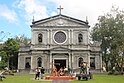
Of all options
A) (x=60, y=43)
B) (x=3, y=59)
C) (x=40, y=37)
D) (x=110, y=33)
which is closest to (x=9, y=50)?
(x=3, y=59)

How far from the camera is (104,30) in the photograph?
173 ft

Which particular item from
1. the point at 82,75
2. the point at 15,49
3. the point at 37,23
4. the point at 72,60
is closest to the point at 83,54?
the point at 72,60

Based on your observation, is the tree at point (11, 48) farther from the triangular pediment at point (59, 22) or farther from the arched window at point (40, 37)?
the triangular pediment at point (59, 22)

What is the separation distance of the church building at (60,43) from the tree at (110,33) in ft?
12.5

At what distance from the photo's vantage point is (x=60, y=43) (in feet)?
160

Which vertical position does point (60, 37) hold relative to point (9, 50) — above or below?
above

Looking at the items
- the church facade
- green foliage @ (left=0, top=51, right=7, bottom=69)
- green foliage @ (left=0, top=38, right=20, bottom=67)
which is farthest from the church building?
green foliage @ (left=0, top=38, right=20, bottom=67)

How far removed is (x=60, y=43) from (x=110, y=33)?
1042 centimetres

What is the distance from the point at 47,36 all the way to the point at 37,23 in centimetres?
305

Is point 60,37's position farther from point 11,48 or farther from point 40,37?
point 11,48

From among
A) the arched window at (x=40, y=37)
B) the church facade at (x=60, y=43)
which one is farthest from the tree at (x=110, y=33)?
the arched window at (x=40, y=37)

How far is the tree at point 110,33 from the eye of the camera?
159 feet

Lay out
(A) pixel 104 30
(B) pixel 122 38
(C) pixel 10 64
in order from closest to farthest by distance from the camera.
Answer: (B) pixel 122 38 < (A) pixel 104 30 < (C) pixel 10 64

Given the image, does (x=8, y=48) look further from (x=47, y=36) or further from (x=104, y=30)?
(x=104, y=30)
